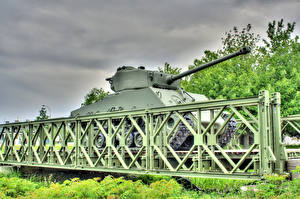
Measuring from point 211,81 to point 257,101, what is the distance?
23.3 m

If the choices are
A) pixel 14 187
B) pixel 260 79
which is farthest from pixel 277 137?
pixel 260 79

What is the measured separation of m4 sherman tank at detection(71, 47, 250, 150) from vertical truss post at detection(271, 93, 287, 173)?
597cm

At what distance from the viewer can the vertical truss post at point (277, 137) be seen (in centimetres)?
972

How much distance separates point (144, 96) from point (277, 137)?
830 centimetres

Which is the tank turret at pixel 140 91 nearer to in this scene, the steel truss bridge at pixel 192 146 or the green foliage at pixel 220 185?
the steel truss bridge at pixel 192 146

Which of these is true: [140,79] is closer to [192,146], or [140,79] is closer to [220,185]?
[220,185]

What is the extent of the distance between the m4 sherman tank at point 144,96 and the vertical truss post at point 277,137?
19.6 feet

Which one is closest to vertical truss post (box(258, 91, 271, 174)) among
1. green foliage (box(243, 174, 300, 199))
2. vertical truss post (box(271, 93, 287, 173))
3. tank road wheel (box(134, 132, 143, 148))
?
green foliage (box(243, 174, 300, 199))

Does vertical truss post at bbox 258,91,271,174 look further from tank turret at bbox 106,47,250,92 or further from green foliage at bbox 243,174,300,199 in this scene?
tank turret at bbox 106,47,250,92

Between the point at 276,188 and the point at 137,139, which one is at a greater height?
the point at 137,139

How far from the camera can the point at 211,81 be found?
32.4 meters

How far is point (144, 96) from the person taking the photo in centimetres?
1738

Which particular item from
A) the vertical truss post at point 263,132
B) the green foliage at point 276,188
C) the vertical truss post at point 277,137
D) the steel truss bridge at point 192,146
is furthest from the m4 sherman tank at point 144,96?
the green foliage at point 276,188

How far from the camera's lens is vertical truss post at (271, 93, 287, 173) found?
972 centimetres
